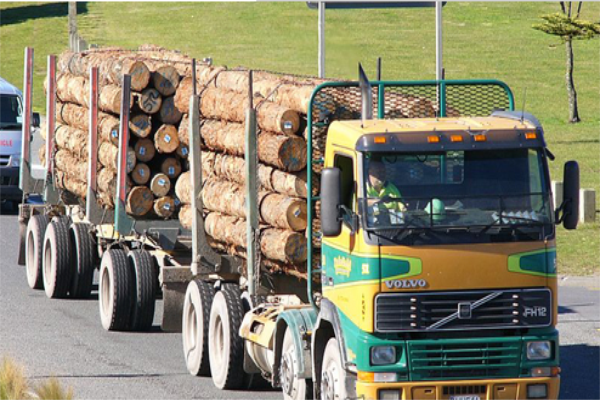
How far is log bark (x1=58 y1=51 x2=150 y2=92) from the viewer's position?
16.2 meters

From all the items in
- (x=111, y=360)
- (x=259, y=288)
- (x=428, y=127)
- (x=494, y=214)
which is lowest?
(x=111, y=360)

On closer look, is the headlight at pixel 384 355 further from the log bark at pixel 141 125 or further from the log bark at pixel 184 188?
the log bark at pixel 141 125

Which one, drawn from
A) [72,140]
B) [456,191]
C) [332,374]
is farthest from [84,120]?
[456,191]

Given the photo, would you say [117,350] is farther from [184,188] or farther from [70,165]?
[70,165]

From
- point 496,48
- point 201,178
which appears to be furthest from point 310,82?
point 496,48

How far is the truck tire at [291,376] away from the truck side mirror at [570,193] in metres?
2.70

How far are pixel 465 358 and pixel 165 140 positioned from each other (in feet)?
22.1

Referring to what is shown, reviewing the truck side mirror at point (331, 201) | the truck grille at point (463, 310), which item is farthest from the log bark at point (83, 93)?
the truck grille at point (463, 310)

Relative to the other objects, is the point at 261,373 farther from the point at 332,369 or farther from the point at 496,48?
the point at 496,48

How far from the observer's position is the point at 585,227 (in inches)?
983

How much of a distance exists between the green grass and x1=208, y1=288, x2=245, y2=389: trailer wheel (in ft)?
101

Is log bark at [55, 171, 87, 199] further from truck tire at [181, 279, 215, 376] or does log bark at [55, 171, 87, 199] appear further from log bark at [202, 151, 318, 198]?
log bark at [202, 151, 318, 198]

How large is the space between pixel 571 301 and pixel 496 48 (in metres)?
45.7

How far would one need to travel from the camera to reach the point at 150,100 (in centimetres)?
1627
